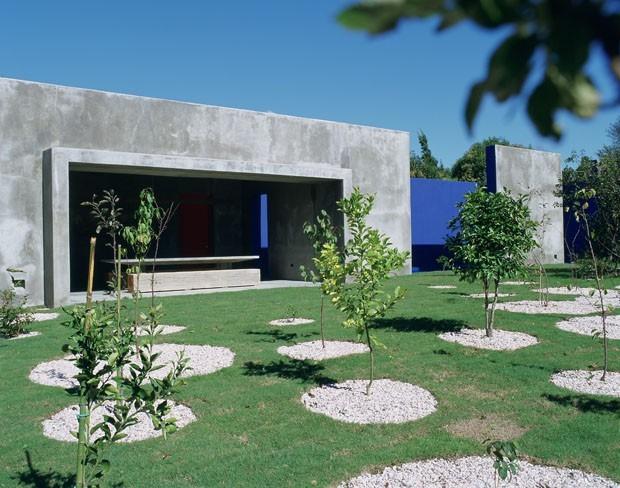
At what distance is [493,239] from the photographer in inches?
352

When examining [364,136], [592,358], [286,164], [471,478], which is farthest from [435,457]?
[364,136]

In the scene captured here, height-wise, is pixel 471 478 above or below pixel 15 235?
below

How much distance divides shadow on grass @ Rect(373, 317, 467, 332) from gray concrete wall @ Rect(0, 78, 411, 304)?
8.03 meters

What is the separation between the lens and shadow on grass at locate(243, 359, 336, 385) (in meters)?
7.13

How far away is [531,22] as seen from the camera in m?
0.66

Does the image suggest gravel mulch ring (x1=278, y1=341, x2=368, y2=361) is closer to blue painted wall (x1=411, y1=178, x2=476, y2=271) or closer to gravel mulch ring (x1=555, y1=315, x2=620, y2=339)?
gravel mulch ring (x1=555, y1=315, x2=620, y2=339)

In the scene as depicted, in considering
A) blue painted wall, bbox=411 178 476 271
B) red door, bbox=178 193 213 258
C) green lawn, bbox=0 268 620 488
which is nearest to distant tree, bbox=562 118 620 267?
blue painted wall, bbox=411 178 476 271

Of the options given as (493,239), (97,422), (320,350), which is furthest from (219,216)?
(97,422)

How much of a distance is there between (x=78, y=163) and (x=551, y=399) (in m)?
12.5

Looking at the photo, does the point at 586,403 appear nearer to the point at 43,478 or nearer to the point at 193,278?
the point at 43,478

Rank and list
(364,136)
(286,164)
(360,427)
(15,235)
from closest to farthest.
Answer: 1. (360,427)
2. (15,235)
3. (286,164)
4. (364,136)

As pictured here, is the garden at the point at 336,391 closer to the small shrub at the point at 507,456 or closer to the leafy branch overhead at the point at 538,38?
the small shrub at the point at 507,456

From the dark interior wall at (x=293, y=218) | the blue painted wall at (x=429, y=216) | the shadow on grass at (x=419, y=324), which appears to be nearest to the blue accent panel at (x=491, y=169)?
the blue painted wall at (x=429, y=216)

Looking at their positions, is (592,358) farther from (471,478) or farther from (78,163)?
(78,163)
